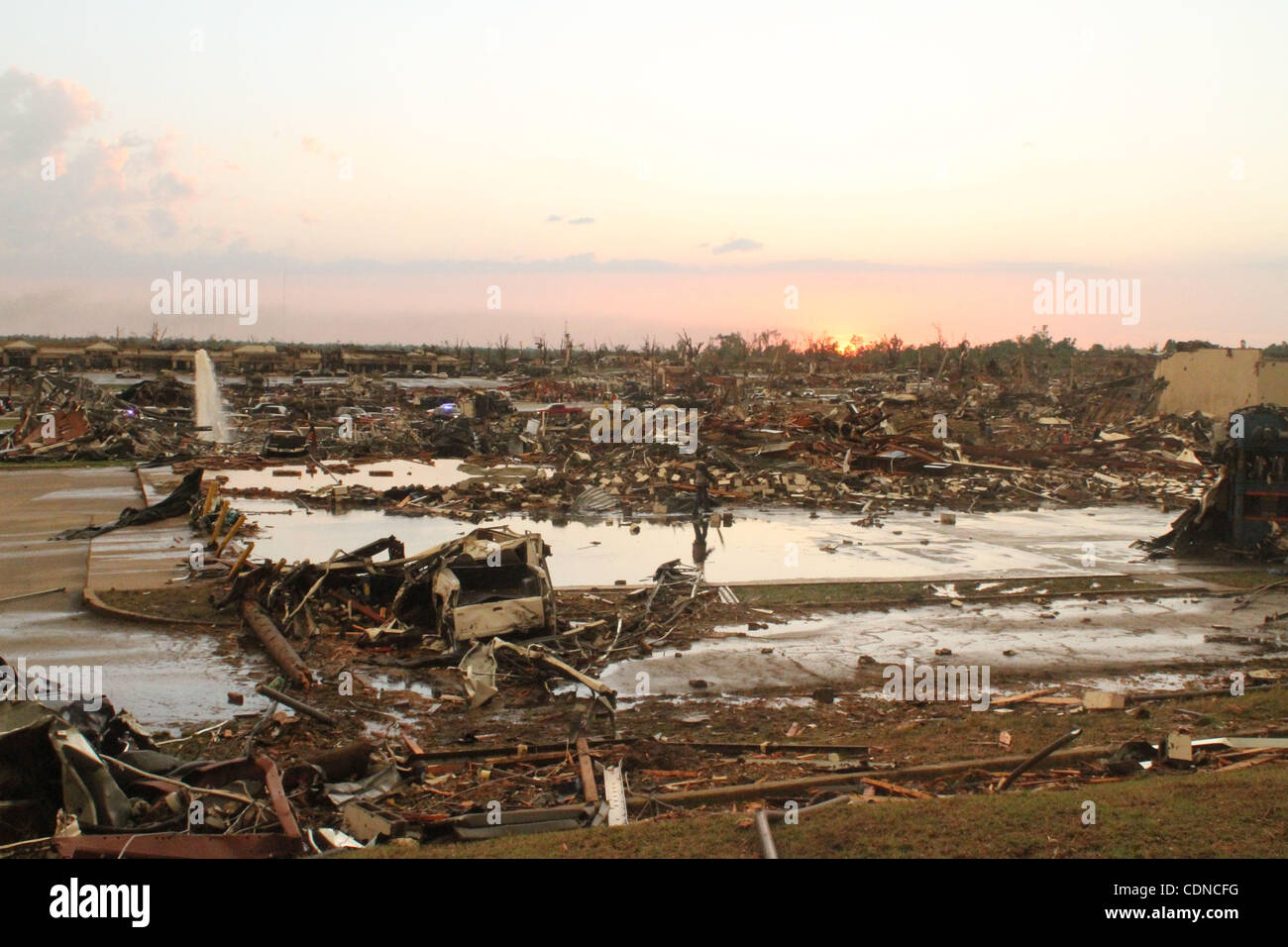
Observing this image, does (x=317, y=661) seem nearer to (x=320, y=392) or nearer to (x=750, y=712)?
(x=750, y=712)

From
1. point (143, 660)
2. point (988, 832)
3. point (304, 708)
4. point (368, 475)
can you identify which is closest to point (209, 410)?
point (368, 475)

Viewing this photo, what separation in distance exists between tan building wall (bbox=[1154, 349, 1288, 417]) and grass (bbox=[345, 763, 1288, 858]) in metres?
41.1

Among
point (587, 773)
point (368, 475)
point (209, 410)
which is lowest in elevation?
point (587, 773)

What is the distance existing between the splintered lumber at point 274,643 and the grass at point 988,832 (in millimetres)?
5111

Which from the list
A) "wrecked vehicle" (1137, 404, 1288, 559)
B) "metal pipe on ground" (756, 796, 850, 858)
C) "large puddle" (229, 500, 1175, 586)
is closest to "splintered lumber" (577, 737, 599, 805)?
"metal pipe on ground" (756, 796, 850, 858)

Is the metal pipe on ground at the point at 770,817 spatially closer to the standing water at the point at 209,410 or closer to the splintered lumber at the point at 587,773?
the splintered lumber at the point at 587,773

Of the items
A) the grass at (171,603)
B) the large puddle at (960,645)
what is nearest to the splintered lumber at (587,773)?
the large puddle at (960,645)

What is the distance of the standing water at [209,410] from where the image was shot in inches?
1799

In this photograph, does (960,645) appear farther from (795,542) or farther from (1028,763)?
(795,542)

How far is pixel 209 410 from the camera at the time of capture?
52562 millimetres

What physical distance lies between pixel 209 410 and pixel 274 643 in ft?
145

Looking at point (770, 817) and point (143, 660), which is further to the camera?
point (143, 660)
